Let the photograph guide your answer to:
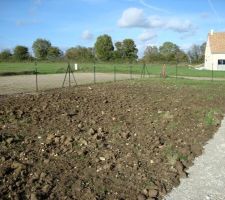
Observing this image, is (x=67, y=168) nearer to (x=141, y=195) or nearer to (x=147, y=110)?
(x=141, y=195)

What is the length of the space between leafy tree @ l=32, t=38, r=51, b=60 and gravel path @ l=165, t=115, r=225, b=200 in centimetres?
9192

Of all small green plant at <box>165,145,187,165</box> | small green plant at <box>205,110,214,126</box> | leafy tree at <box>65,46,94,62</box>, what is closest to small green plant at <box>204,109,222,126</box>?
small green plant at <box>205,110,214,126</box>

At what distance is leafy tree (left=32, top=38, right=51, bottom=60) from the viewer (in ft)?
320

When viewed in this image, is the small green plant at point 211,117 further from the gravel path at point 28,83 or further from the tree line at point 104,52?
the tree line at point 104,52

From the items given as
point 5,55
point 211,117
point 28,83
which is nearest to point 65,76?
point 28,83

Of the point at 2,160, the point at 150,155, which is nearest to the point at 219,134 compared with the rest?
the point at 150,155

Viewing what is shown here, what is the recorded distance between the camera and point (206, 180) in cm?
616

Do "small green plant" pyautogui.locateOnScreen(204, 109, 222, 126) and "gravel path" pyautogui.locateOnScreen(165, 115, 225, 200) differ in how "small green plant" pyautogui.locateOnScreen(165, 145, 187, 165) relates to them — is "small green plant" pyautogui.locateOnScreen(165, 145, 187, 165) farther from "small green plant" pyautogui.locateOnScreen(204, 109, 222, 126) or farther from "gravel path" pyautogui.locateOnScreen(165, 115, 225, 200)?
"small green plant" pyautogui.locateOnScreen(204, 109, 222, 126)

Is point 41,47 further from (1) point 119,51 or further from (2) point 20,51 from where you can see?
(1) point 119,51

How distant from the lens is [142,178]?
240 inches

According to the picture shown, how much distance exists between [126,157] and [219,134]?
3606 mm

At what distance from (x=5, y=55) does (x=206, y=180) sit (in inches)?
3249

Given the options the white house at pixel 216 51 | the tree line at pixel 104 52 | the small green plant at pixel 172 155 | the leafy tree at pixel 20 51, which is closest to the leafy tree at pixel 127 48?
the tree line at pixel 104 52

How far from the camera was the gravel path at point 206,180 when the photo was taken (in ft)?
18.1
